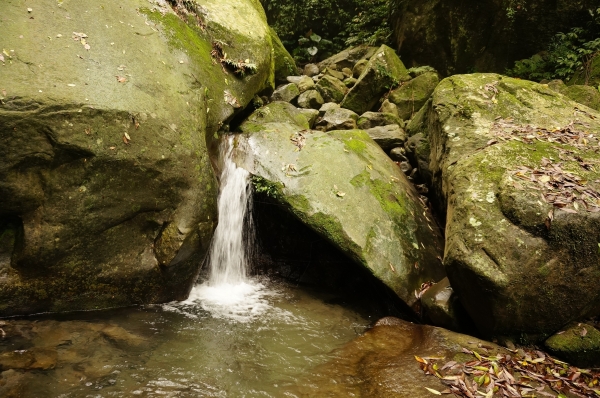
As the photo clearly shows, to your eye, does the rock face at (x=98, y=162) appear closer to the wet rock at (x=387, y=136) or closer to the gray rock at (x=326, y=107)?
the wet rock at (x=387, y=136)

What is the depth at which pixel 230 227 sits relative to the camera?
6.39m

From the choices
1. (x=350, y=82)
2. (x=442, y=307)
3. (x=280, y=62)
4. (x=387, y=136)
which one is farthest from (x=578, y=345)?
(x=280, y=62)

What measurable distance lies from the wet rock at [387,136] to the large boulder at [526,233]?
114 inches

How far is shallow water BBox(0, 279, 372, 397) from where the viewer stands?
3.47m

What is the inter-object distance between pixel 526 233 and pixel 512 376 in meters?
1.62

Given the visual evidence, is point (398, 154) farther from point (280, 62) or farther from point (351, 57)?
point (351, 57)

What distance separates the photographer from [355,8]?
47.3ft

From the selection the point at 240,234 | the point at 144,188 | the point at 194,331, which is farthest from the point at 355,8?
the point at 194,331

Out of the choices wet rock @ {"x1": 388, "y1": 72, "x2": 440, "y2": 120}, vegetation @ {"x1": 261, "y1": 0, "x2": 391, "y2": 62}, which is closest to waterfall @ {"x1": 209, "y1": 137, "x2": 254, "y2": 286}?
wet rock @ {"x1": 388, "y1": 72, "x2": 440, "y2": 120}

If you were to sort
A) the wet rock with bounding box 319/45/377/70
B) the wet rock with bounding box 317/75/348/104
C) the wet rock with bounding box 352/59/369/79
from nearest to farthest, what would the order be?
the wet rock with bounding box 317/75/348/104 → the wet rock with bounding box 352/59/369/79 → the wet rock with bounding box 319/45/377/70

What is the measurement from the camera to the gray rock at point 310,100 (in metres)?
Result: 10.1

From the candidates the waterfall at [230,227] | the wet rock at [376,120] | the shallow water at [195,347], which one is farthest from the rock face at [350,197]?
the wet rock at [376,120]

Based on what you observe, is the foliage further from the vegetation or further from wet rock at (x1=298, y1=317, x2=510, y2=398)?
wet rock at (x1=298, y1=317, x2=510, y2=398)

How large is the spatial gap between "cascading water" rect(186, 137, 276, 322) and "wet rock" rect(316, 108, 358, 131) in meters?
2.96
